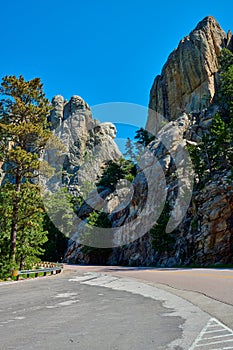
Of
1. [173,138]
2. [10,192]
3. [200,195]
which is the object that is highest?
[173,138]

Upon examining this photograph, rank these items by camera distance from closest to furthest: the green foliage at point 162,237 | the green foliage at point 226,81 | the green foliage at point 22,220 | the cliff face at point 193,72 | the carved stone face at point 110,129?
1. the green foliage at point 22,220
2. the green foliage at point 162,237
3. the green foliage at point 226,81
4. the cliff face at point 193,72
5. the carved stone face at point 110,129

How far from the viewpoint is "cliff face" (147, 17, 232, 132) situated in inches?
2581

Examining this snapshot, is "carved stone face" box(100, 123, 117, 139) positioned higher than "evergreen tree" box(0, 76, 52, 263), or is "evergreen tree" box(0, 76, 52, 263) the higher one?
"carved stone face" box(100, 123, 117, 139)

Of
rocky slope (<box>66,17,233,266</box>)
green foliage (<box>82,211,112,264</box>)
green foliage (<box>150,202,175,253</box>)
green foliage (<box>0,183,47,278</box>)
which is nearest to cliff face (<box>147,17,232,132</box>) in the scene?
rocky slope (<box>66,17,233,266</box>)

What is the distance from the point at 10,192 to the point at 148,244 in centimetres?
2767

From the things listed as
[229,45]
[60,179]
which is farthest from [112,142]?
[229,45]

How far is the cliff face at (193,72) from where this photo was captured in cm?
6556

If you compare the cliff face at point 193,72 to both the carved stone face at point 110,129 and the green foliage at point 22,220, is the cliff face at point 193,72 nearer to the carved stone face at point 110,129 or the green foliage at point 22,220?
the carved stone face at point 110,129

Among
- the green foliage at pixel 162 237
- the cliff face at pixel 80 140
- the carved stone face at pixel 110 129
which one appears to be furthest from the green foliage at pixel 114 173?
the carved stone face at pixel 110 129

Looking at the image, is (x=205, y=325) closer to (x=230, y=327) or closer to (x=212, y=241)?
(x=230, y=327)

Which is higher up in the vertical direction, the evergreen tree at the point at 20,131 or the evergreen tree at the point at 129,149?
the evergreen tree at the point at 129,149

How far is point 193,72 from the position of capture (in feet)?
219

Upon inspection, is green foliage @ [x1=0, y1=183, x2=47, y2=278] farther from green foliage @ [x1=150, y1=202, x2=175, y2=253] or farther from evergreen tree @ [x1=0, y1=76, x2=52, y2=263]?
green foliage @ [x1=150, y1=202, x2=175, y2=253]

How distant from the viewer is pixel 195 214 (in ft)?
117
